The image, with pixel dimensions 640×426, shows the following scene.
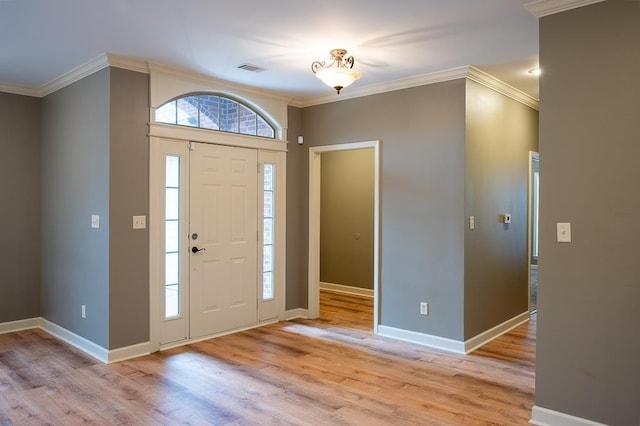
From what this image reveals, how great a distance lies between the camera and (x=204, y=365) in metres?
3.93

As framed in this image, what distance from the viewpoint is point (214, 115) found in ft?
A: 15.6

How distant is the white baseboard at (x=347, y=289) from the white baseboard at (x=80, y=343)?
3591 millimetres

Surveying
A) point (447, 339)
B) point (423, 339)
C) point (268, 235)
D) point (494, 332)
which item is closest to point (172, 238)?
point (268, 235)

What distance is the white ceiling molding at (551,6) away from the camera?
2.73 metres

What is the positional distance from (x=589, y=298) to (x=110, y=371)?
138 inches

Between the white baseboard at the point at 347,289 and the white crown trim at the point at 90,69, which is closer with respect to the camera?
the white crown trim at the point at 90,69

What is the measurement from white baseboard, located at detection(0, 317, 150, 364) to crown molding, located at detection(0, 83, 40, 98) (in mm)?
2431

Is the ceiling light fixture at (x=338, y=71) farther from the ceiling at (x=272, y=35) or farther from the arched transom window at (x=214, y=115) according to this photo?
the arched transom window at (x=214, y=115)

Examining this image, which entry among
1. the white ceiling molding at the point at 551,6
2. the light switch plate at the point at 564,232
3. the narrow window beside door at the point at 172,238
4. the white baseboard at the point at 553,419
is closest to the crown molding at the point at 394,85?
the white ceiling molding at the point at 551,6

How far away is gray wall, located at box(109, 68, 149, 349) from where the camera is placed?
3.97 metres

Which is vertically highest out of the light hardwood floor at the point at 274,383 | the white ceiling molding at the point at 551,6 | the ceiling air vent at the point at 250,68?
the ceiling air vent at the point at 250,68

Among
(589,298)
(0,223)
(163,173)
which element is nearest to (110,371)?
(163,173)

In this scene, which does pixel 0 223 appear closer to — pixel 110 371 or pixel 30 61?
pixel 30 61

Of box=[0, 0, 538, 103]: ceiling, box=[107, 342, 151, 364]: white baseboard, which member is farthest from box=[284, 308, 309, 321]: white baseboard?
box=[0, 0, 538, 103]: ceiling
